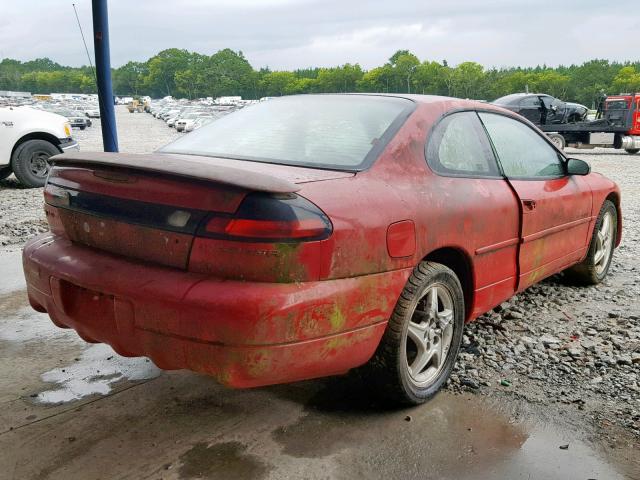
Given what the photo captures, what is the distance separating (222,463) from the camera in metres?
2.34

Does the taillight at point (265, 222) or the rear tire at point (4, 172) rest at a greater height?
the taillight at point (265, 222)

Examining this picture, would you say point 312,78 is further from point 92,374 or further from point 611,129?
point 92,374

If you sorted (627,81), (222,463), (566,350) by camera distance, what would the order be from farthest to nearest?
(627,81) → (566,350) → (222,463)

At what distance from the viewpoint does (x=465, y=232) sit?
2871 millimetres

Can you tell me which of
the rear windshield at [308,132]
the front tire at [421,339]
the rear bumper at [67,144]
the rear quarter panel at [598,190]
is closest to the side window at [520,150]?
the rear quarter panel at [598,190]

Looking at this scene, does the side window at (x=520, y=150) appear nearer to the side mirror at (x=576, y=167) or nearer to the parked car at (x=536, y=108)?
the side mirror at (x=576, y=167)

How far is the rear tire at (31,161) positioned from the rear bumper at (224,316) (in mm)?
8021

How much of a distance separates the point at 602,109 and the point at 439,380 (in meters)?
20.1

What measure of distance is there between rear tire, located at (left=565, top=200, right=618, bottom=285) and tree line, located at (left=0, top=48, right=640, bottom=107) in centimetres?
8168

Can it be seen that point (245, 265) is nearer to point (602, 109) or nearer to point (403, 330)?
point (403, 330)

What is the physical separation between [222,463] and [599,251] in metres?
3.65

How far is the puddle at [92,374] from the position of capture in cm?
292

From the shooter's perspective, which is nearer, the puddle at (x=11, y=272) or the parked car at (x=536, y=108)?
the puddle at (x=11, y=272)

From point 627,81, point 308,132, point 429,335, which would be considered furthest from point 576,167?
point 627,81
